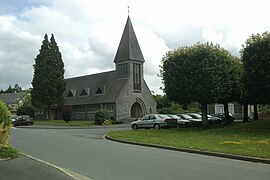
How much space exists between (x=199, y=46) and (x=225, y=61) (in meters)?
2.70

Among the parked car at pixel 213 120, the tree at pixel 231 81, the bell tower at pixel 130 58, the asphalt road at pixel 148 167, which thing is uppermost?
the bell tower at pixel 130 58

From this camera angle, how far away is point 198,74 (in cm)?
3634

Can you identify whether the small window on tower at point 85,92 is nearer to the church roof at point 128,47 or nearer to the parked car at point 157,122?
the church roof at point 128,47

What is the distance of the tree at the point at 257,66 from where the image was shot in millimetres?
29828

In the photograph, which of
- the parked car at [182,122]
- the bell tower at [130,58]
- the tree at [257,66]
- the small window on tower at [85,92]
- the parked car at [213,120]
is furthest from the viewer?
the small window on tower at [85,92]

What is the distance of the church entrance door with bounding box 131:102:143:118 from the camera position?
67963 millimetres

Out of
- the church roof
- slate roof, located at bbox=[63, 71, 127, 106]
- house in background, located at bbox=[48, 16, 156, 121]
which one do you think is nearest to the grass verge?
house in background, located at bbox=[48, 16, 156, 121]

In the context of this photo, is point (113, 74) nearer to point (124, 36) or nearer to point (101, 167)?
point (124, 36)

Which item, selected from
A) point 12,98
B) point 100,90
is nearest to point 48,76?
point 100,90

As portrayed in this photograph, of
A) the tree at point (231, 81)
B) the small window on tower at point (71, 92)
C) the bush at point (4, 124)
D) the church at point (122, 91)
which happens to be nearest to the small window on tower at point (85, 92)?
the church at point (122, 91)

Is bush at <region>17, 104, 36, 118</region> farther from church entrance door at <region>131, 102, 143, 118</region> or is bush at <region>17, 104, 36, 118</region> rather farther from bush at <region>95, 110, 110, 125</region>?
bush at <region>95, 110, 110, 125</region>

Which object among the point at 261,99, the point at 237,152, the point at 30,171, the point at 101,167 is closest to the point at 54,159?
the point at 101,167

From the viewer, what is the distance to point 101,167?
13164 millimetres

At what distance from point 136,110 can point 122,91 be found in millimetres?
5679
